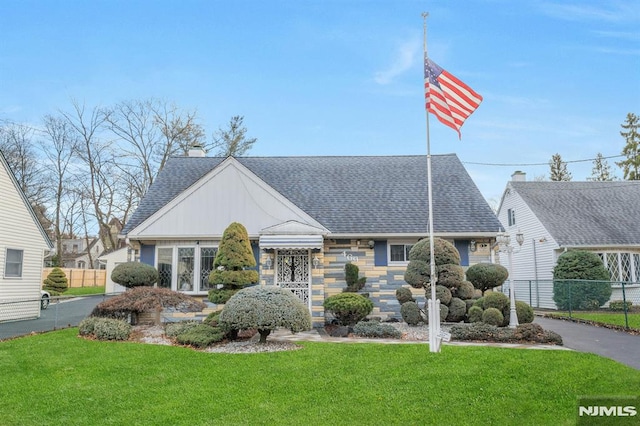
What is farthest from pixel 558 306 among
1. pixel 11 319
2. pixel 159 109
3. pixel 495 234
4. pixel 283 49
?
pixel 159 109

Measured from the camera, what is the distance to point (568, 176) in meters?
48.7

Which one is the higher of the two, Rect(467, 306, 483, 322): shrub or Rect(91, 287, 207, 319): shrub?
Rect(91, 287, 207, 319): shrub

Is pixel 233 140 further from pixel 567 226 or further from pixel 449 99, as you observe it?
pixel 449 99

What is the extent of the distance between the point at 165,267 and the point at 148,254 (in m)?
0.73

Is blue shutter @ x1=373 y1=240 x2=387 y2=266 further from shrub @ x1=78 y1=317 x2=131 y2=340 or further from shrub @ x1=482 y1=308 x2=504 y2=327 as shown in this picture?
shrub @ x1=78 y1=317 x2=131 y2=340

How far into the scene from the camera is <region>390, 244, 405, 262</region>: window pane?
15.9m

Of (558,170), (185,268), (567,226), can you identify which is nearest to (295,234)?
(185,268)

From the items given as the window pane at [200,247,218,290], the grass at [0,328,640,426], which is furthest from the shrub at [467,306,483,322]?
the window pane at [200,247,218,290]

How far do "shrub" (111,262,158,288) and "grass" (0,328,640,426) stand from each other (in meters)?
4.25

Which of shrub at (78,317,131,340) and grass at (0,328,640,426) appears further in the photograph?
shrub at (78,317,131,340)

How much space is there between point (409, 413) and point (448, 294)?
23.0ft

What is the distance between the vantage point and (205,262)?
15508 millimetres

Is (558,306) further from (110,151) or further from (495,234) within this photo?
(110,151)

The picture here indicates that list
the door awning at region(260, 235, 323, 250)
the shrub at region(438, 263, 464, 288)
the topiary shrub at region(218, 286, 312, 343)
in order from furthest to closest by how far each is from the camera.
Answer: the door awning at region(260, 235, 323, 250), the shrub at region(438, 263, 464, 288), the topiary shrub at region(218, 286, 312, 343)
